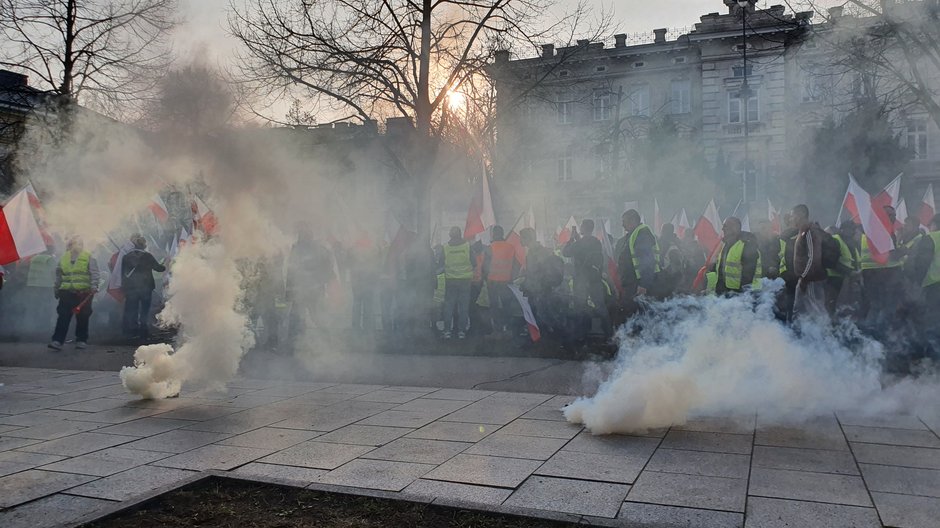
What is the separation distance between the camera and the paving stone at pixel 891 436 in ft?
17.0

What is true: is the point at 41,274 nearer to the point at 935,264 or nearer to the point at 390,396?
the point at 390,396

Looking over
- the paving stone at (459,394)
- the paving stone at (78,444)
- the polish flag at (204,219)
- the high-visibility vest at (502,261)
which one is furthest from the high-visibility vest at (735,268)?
the paving stone at (78,444)

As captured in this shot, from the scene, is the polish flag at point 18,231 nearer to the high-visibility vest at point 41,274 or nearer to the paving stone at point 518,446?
the high-visibility vest at point 41,274

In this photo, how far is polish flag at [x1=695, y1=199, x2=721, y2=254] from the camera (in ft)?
44.9

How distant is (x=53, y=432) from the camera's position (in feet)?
19.4

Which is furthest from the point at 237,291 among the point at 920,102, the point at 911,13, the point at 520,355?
the point at 920,102

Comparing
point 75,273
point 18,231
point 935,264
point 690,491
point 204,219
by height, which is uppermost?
point 204,219

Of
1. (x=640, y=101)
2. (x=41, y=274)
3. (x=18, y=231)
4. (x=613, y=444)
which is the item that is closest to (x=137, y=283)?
(x=41, y=274)

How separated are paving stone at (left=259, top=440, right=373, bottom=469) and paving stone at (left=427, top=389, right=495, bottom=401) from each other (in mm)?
2057

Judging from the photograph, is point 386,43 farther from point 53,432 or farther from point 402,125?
point 53,432

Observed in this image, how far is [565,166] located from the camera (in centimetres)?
3462

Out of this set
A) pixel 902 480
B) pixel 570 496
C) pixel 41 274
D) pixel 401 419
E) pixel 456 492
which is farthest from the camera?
pixel 41 274

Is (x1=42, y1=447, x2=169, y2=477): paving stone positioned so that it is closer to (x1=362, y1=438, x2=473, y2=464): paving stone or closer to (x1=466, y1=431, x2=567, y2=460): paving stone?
(x1=362, y1=438, x2=473, y2=464): paving stone

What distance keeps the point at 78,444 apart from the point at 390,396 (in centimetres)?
288
